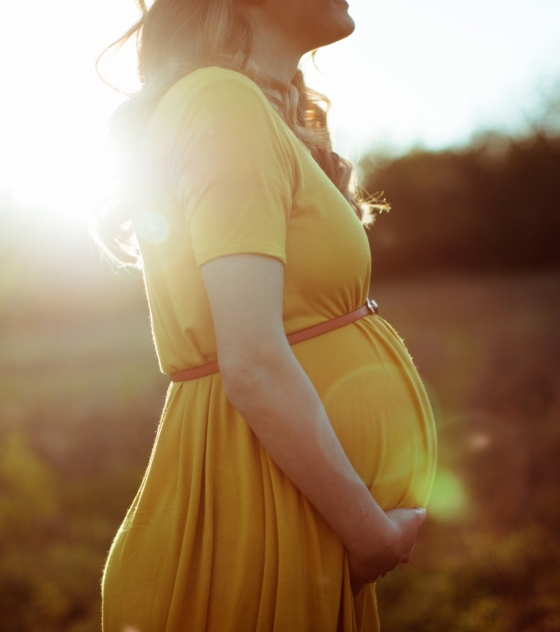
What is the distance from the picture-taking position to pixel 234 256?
1.00 metres

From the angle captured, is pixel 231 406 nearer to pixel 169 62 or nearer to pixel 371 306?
pixel 371 306

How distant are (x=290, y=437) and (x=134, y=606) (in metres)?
0.53

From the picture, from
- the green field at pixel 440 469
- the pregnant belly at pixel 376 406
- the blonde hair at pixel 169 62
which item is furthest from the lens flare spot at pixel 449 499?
the blonde hair at pixel 169 62

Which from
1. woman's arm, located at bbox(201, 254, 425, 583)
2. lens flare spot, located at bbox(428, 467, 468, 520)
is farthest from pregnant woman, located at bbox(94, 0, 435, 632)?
lens flare spot, located at bbox(428, 467, 468, 520)

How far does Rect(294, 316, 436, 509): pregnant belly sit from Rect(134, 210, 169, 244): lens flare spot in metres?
0.37

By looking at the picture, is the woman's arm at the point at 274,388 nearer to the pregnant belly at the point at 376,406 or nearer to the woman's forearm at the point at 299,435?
the woman's forearm at the point at 299,435

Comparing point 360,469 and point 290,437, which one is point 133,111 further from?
point 360,469

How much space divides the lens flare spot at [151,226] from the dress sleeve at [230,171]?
10 cm

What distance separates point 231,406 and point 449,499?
460cm

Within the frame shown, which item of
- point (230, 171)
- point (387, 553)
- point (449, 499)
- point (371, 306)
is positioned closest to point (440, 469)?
point (449, 499)

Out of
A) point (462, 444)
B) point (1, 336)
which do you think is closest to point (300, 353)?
point (462, 444)

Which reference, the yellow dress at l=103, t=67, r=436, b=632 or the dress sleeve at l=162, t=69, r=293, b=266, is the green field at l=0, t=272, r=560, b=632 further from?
the dress sleeve at l=162, t=69, r=293, b=266

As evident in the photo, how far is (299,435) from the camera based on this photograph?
1.03m

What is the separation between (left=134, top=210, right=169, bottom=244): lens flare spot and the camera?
1202 millimetres
